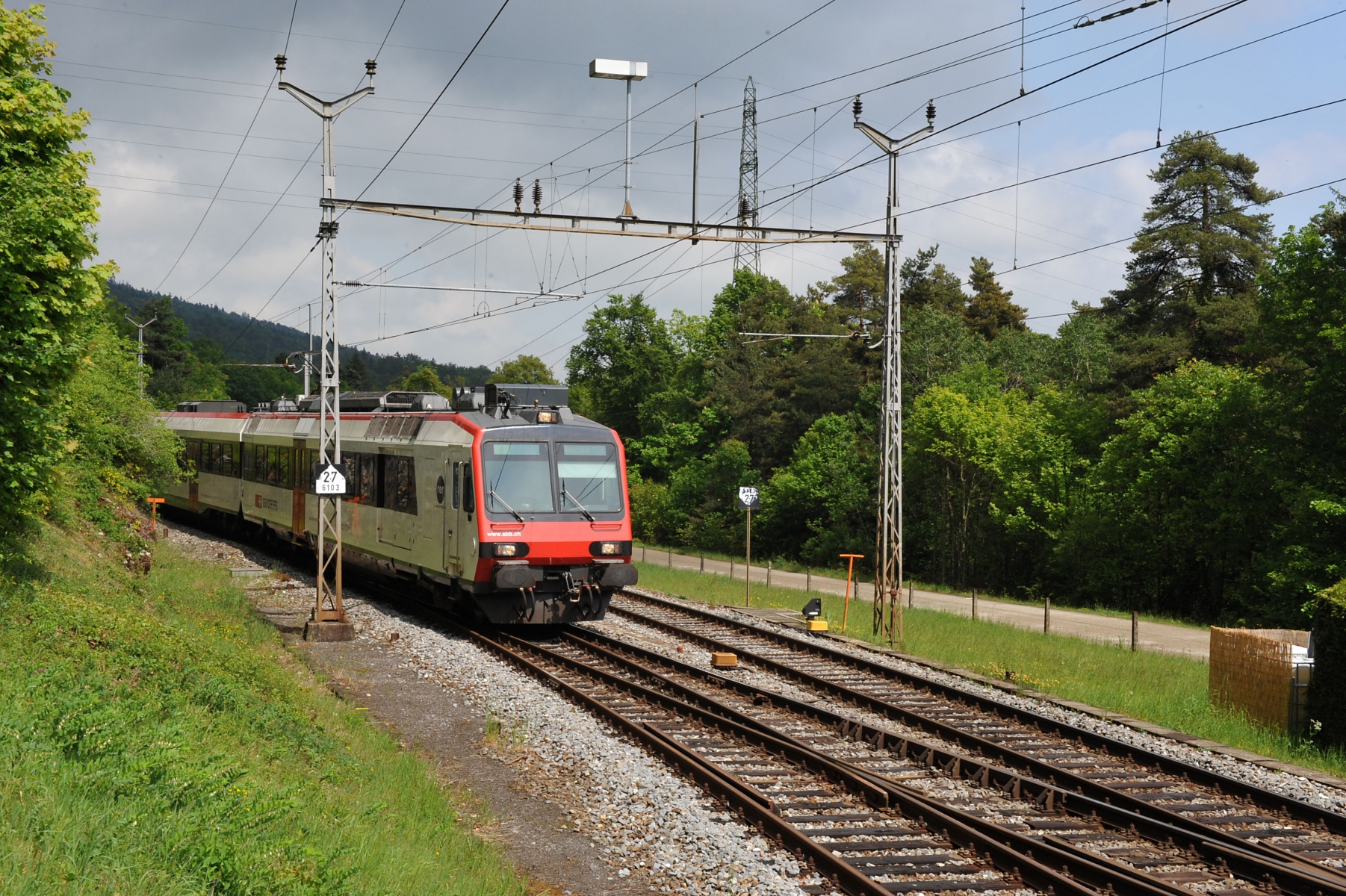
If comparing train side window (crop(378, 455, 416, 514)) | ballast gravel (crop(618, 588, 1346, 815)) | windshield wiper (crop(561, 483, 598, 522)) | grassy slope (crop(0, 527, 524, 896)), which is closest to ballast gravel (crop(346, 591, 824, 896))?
grassy slope (crop(0, 527, 524, 896))

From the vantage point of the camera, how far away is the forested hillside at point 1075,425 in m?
29.5

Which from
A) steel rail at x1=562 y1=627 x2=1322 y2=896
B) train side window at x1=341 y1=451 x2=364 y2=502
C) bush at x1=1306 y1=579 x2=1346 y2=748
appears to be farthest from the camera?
train side window at x1=341 y1=451 x2=364 y2=502

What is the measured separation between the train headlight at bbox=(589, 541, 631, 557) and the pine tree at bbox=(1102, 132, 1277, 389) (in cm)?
2789

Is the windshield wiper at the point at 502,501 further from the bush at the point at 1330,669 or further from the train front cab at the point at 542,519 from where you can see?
the bush at the point at 1330,669

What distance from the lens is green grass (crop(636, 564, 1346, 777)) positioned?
40.4ft

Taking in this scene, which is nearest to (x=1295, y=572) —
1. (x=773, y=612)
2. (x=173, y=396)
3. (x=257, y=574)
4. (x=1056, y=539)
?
(x=773, y=612)

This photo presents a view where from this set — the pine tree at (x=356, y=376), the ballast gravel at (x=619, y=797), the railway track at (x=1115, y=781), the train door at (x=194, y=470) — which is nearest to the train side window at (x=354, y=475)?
the ballast gravel at (x=619, y=797)

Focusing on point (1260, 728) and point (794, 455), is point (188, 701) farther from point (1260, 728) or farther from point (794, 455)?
point (794, 455)

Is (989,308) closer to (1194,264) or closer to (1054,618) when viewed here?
(1194,264)

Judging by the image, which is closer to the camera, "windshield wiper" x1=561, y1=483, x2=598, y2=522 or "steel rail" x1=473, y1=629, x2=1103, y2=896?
"steel rail" x1=473, y1=629, x2=1103, y2=896

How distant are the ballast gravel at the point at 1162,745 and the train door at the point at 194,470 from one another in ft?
84.9

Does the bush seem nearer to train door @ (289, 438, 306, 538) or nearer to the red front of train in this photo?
the red front of train

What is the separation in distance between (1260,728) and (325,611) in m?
13.1

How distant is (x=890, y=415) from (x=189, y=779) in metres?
14.6
